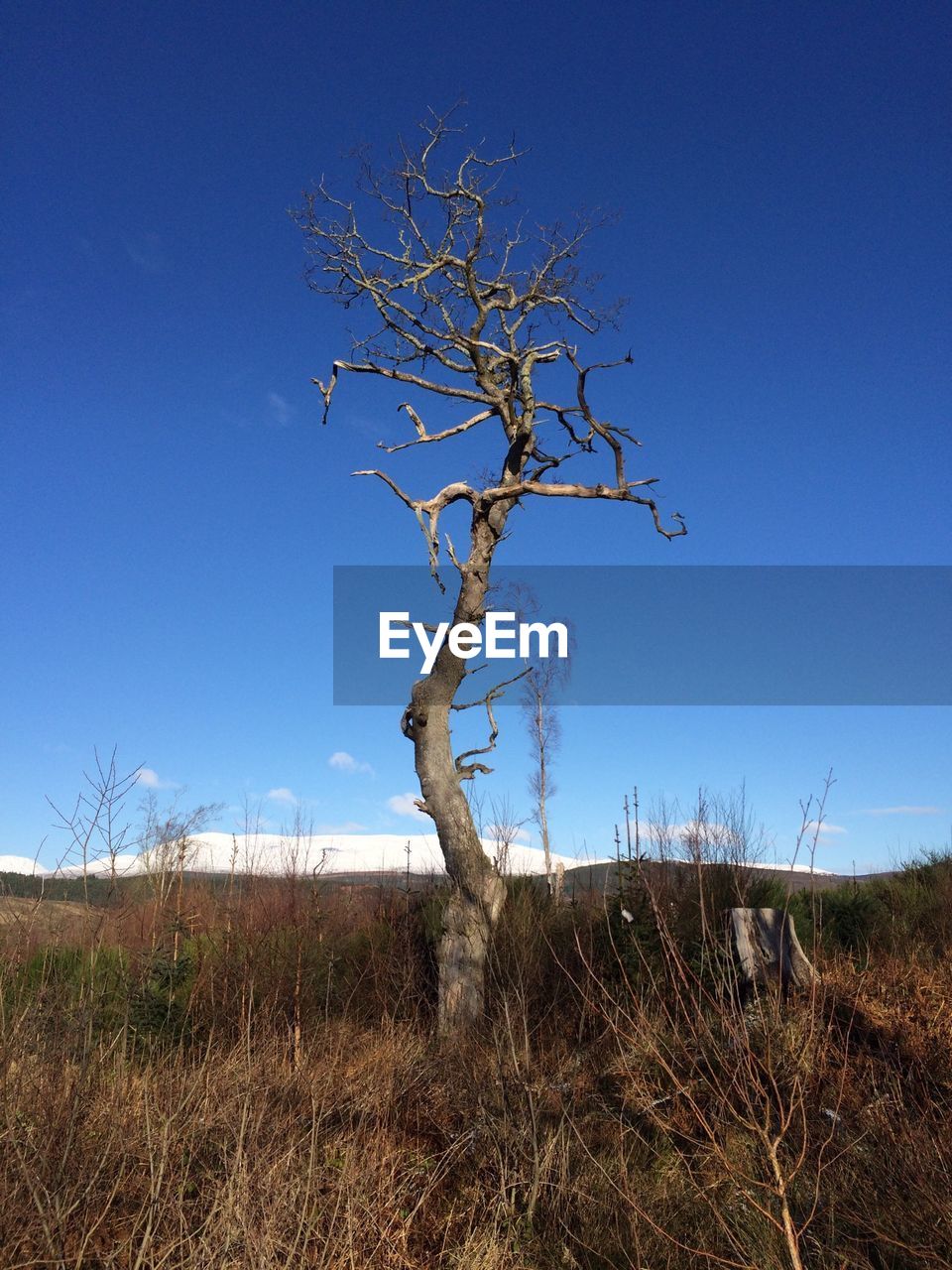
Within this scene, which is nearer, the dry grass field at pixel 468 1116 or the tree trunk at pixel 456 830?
the dry grass field at pixel 468 1116

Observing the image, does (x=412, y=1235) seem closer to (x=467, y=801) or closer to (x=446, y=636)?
(x=467, y=801)

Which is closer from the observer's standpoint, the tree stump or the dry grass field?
the dry grass field

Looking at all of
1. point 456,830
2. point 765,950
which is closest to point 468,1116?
point 456,830

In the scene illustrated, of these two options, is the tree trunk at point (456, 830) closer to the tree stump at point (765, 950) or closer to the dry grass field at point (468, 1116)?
the dry grass field at point (468, 1116)

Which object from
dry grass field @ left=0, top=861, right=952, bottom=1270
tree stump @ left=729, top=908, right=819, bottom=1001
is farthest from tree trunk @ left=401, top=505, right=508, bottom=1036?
tree stump @ left=729, top=908, right=819, bottom=1001

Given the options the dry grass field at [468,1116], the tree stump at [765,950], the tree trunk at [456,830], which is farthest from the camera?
the tree stump at [765,950]

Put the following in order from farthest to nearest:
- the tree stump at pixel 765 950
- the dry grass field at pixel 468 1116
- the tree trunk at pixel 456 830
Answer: the tree stump at pixel 765 950 < the tree trunk at pixel 456 830 < the dry grass field at pixel 468 1116

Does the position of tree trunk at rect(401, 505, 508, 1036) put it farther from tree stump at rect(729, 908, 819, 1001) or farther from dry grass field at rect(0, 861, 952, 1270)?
tree stump at rect(729, 908, 819, 1001)

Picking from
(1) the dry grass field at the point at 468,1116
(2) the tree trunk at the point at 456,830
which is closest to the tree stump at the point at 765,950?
(1) the dry grass field at the point at 468,1116

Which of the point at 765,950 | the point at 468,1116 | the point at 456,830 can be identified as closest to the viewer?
the point at 468,1116

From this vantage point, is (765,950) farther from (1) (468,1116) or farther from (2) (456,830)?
(1) (468,1116)

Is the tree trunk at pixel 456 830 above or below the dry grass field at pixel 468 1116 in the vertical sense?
above

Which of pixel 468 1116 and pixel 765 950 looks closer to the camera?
pixel 468 1116

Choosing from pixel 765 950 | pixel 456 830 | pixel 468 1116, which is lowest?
pixel 468 1116
